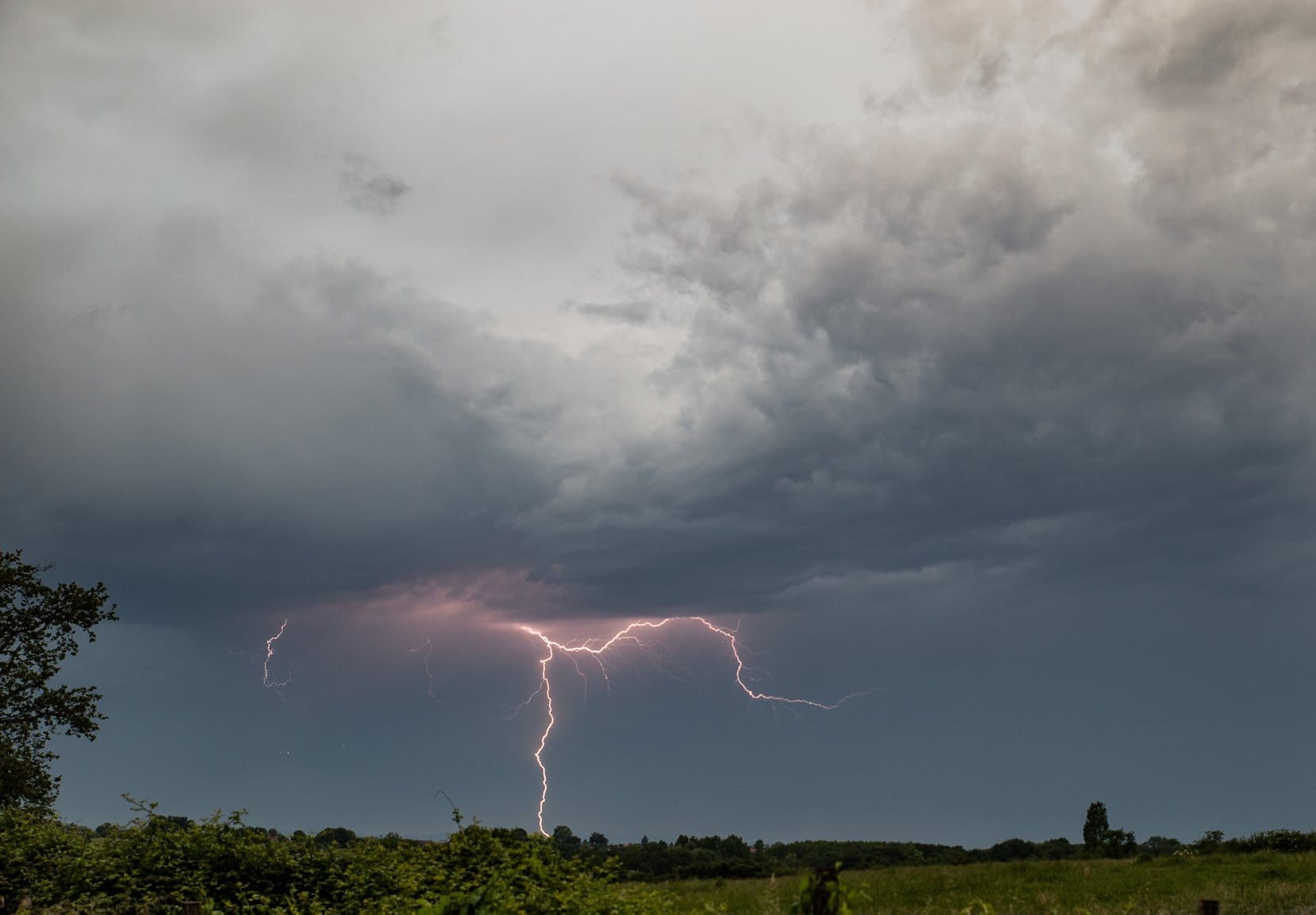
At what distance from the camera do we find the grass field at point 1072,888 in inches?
703

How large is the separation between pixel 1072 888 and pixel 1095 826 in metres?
15.1

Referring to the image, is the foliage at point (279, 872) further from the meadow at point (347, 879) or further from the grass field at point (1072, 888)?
the grass field at point (1072, 888)

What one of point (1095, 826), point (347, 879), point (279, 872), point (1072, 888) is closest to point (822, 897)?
point (347, 879)

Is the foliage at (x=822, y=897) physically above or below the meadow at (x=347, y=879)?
above

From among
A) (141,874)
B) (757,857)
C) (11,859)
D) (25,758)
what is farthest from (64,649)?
(757,857)

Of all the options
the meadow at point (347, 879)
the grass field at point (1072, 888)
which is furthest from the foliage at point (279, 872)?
the grass field at point (1072, 888)

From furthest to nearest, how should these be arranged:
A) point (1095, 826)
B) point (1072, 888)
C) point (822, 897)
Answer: point (1095, 826), point (1072, 888), point (822, 897)

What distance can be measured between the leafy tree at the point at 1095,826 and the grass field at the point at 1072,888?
6.85m

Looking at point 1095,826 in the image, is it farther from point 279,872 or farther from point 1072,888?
point 279,872

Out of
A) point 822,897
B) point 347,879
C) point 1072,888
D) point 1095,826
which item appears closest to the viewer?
point 822,897

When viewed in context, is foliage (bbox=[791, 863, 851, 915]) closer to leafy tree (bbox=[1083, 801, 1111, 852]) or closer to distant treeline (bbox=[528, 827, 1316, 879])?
distant treeline (bbox=[528, 827, 1316, 879])

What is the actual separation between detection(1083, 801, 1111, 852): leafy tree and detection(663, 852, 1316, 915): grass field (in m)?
6.85

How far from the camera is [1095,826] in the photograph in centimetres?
3381

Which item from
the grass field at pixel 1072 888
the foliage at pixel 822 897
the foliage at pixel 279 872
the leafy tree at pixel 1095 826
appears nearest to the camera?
the foliage at pixel 822 897
